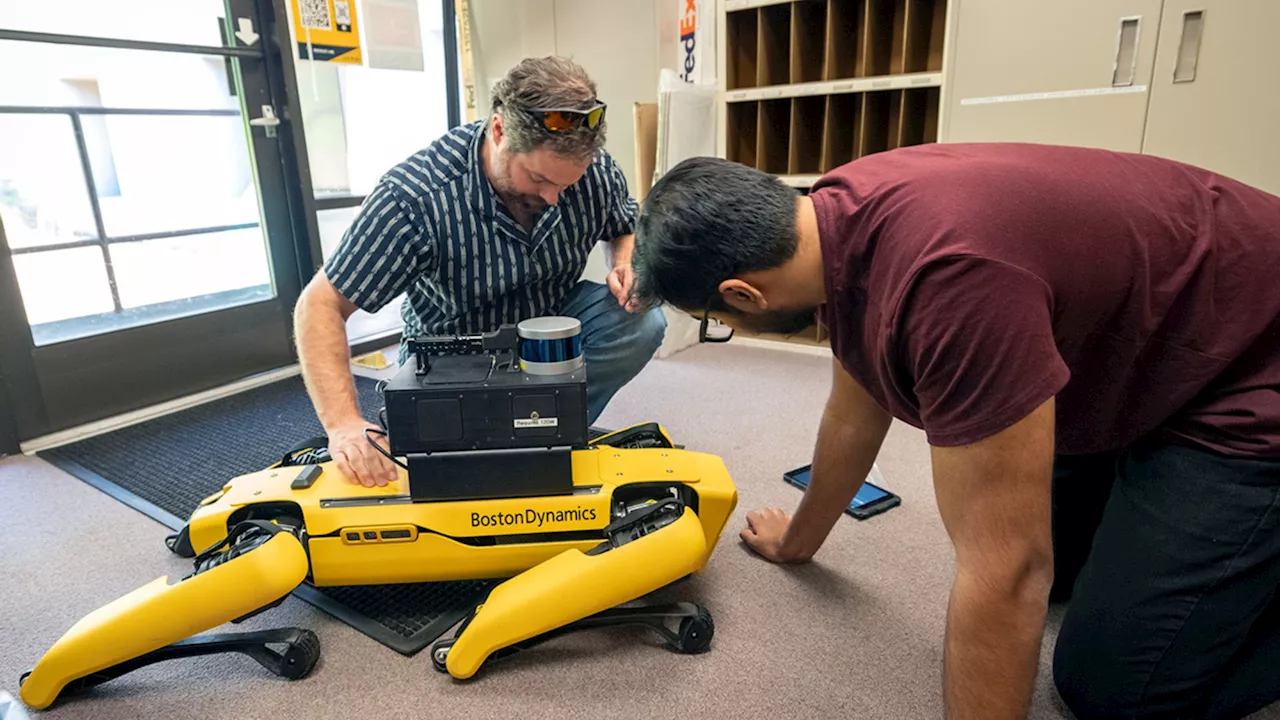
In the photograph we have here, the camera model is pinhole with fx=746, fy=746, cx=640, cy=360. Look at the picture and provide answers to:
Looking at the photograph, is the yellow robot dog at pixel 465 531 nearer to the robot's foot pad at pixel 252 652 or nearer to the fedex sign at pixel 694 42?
the robot's foot pad at pixel 252 652

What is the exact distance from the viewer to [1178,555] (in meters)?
0.92

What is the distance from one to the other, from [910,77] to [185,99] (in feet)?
7.63

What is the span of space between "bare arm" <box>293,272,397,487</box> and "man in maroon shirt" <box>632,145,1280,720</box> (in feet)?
1.93

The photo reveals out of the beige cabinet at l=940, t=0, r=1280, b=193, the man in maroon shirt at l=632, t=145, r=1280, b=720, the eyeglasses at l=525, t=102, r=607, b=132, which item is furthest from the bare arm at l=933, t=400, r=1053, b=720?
the beige cabinet at l=940, t=0, r=1280, b=193

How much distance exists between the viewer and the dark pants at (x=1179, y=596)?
0.89m

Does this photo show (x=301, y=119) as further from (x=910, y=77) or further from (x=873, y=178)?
(x=873, y=178)

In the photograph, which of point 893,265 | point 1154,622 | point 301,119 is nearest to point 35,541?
point 301,119

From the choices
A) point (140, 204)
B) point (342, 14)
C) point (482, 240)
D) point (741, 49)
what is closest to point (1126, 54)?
point (741, 49)

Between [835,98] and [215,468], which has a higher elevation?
[835,98]

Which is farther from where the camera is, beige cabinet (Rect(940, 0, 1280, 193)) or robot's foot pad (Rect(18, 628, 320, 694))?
beige cabinet (Rect(940, 0, 1280, 193))

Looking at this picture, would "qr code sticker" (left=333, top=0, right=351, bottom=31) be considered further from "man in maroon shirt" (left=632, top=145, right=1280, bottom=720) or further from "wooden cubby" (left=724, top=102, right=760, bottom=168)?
"man in maroon shirt" (left=632, top=145, right=1280, bottom=720)

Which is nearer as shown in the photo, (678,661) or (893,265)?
(893,265)

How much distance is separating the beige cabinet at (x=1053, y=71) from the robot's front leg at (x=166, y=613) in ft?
7.19

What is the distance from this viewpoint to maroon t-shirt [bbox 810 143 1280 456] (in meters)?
0.71
